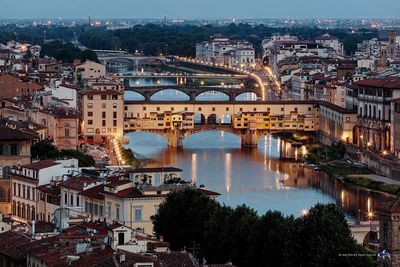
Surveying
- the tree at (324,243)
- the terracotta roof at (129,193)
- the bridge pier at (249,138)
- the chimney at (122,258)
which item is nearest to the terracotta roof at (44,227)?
the terracotta roof at (129,193)

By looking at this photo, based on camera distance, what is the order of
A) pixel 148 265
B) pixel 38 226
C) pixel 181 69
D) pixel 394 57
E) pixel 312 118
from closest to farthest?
pixel 148 265 < pixel 38 226 < pixel 312 118 < pixel 394 57 < pixel 181 69

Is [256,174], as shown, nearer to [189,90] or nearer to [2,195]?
[2,195]

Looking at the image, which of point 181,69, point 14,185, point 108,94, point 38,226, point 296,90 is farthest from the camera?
point 181,69

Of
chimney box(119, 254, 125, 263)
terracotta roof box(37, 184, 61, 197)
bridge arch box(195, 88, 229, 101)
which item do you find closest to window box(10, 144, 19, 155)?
terracotta roof box(37, 184, 61, 197)

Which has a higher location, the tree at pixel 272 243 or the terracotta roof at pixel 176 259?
the terracotta roof at pixel 176 259

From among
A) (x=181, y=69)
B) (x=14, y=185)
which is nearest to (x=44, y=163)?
(x=14, y=185)

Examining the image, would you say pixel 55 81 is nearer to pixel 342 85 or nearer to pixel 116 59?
pixel 342 85

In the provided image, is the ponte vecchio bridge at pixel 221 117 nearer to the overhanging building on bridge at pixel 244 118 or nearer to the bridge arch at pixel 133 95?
the overhanging building on bridge at pixel 244 118
